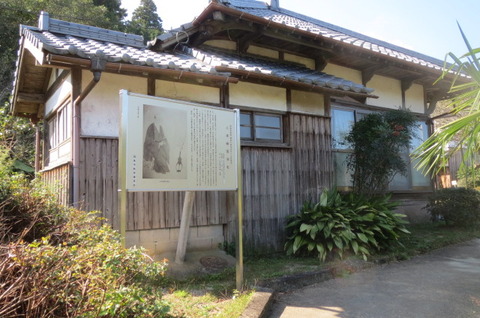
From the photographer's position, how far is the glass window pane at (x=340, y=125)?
9.42m

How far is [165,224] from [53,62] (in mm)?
3126

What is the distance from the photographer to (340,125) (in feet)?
31.8

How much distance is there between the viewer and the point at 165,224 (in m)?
6.26

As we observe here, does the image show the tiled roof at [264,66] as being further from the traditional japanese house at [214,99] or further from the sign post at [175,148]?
the sign post at [175,148]

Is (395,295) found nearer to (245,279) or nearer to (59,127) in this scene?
(245,279)

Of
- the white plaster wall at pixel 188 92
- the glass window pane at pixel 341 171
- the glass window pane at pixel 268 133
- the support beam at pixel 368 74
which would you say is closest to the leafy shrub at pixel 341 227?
the glass window pane at pixel 341 171

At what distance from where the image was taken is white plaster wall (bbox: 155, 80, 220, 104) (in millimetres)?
6617

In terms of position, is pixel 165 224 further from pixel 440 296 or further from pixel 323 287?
pixel 440 296

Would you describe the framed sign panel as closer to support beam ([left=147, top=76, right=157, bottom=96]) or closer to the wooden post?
the wooden post

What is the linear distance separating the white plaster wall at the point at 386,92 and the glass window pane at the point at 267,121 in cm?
389

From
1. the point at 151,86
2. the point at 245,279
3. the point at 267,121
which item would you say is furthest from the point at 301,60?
the point at 245,279

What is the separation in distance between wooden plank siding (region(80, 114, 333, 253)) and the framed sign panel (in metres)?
0.87

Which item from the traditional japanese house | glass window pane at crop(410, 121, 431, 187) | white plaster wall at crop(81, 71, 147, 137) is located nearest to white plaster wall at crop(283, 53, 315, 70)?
the traditional japanese house

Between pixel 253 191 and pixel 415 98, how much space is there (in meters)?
7.62
